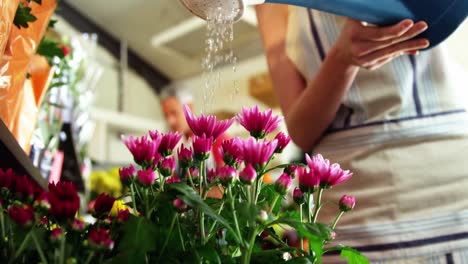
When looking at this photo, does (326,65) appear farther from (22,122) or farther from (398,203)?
(22,122)

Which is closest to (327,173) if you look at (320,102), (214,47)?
(214,47)


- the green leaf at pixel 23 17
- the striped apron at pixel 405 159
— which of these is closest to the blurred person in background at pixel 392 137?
the striped apron at pixel 405 159

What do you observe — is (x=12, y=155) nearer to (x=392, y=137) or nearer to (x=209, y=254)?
(x=209, y=254)

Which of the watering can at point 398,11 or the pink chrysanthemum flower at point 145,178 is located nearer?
the pink chrysanthemum flower at point 145,178

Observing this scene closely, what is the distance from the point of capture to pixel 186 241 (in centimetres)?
34

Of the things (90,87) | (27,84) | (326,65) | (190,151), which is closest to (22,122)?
(27,84)

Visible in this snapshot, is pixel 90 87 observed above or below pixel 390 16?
above

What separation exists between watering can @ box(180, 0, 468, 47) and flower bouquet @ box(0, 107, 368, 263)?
0.15 metres

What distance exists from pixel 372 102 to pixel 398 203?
153mm

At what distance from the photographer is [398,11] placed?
55cm

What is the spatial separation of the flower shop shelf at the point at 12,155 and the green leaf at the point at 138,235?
7.6 inches

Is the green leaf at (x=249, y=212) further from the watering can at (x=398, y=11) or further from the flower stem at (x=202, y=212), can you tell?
the watering can at (x=398, y=11)

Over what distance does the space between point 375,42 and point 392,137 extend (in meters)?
0.17

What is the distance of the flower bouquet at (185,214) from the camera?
0.29 meters
